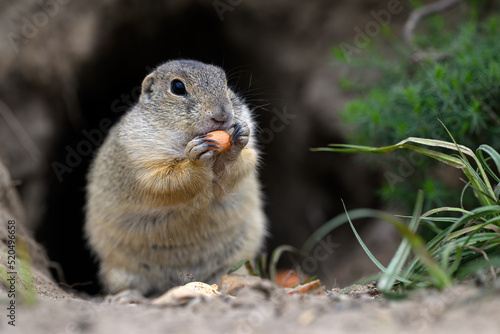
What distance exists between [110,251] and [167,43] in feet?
14.8

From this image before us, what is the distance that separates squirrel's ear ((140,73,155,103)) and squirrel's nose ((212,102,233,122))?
1.00 metres

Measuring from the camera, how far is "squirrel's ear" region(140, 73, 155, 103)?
4.61m

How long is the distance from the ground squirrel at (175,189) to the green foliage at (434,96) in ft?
4.86

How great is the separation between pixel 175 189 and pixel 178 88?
2.97ft

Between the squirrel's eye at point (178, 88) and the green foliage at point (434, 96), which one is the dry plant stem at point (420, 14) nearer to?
the green foliage at point (434, 96)

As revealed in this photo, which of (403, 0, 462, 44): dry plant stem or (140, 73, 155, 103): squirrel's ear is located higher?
(403, 0, 462, 44): dry plant stem

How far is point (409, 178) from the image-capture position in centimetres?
539

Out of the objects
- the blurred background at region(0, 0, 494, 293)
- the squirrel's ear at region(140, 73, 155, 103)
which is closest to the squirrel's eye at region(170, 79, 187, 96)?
the squirrel's ear at region(140, 73, 155, 103)

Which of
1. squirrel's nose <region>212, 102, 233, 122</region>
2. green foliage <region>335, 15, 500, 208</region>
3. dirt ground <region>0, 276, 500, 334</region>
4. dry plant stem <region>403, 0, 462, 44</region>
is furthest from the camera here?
dry plant stem <region>403, 0, 462, 44</region>

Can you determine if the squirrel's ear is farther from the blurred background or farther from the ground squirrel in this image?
the blurred background

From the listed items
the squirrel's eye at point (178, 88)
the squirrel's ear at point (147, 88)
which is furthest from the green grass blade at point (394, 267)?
the squirrel's ear at point (147, 88)

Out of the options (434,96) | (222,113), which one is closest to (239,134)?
(222,113)

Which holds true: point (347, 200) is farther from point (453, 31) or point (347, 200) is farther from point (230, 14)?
point (230, 14)

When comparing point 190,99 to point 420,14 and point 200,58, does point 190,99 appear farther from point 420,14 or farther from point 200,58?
point 200,58
